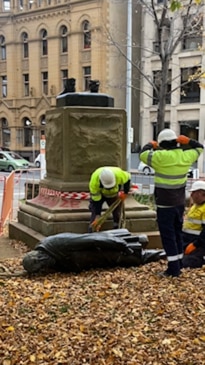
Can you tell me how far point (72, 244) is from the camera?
5.34 metres

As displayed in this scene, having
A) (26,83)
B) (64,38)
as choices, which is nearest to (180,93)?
(64,38)

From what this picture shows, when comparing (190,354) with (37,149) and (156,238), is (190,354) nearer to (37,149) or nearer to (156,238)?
(156,238)

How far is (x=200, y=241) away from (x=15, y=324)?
2679 millimetres

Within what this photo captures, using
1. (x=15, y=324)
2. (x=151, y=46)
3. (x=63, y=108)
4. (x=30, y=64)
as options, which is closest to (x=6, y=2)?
(x=30, y=64)

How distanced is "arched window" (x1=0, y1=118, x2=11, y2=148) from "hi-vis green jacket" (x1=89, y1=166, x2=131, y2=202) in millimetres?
38021

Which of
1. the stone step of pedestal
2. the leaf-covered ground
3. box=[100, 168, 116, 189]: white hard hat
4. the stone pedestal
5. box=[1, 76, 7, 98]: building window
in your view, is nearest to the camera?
the leaf-covered ground

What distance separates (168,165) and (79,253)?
1.45 meters

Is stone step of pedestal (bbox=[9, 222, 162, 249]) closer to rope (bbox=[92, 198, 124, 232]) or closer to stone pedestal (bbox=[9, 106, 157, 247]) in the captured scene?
stone pedestal (bbox=[9, 106, 157, 247])

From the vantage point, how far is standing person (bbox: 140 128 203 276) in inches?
201

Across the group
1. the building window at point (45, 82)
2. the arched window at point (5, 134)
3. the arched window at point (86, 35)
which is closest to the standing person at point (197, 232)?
the arched window at point (86, 35)

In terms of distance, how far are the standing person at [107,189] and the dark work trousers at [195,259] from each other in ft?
4.74

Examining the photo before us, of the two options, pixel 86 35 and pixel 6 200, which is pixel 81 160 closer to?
pixel 6 200

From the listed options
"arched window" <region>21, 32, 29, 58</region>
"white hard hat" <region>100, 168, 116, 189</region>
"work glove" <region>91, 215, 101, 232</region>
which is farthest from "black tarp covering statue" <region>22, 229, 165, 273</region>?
"arched window" <region>21, 32, 29, 58</region>

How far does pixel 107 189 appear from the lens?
678 centimetres
